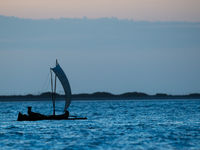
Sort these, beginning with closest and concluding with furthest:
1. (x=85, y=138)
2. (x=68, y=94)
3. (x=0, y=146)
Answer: (x=0, y=146)
(x=85, y=138)
(x=68, y=94)

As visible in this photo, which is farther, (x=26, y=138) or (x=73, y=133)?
(x=73, y=133)

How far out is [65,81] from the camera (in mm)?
67000

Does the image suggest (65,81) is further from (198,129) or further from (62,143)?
(62,143)

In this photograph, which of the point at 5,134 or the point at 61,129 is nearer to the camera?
the point at 5,134

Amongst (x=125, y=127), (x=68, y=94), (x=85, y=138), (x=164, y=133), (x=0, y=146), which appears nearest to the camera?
(x=0, y=146)

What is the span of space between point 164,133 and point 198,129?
4.84 m

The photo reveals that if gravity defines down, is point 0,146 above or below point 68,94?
below

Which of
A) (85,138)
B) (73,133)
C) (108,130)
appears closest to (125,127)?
(108,130)

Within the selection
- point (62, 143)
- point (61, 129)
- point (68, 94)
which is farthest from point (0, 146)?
point (68, 94)

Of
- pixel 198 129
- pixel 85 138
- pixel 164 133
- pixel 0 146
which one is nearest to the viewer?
pixel 0 146

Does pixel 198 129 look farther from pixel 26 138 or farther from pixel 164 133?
pixel 26 138

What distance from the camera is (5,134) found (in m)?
48.1

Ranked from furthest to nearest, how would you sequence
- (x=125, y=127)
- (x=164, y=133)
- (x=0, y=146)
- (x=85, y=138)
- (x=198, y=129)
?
(x=125, y=127)
(x=198, y=129)
(x=164, y=133)
(x=85, y=138)
(x=0, y=146)

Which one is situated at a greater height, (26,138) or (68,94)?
(68,94)
